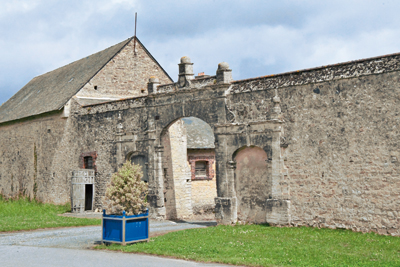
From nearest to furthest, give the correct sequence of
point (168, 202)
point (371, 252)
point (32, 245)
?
1. point (371, 252)
2. point (32, 245)
3. point (168, 202)

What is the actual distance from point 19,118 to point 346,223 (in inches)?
744

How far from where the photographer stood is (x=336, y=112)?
1244cm

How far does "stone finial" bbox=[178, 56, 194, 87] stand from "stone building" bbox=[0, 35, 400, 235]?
4cm

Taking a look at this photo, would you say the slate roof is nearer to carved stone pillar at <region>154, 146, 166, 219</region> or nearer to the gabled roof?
carved stone pillar at <region>154, 146, 166, 219</region>

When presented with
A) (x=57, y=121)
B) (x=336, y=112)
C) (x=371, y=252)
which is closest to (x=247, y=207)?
(x=336, y=112)

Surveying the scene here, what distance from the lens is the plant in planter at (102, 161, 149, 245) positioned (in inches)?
427

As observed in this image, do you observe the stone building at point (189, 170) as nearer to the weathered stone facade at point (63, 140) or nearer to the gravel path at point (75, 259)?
the weathered stone facade at point (63, 140)

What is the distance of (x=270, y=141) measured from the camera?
44.8 feet

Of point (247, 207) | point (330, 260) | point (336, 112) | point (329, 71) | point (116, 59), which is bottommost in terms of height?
point (330, 260)

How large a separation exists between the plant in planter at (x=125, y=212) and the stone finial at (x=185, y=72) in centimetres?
563

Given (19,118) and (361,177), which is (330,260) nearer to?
(361,177)

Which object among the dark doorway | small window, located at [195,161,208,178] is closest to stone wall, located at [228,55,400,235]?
small window, located at [195,161,208,178]

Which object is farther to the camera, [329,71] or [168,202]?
[168,202]

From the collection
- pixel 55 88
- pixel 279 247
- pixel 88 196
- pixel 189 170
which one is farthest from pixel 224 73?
pixel 55 88
